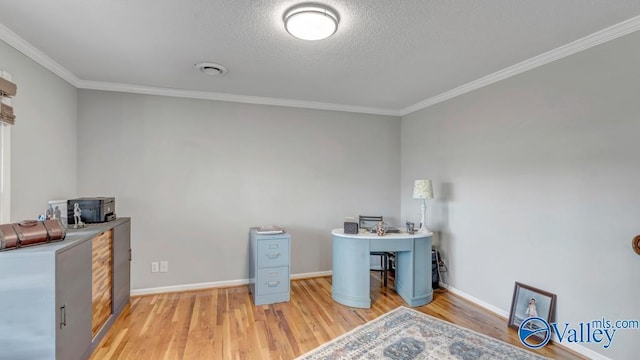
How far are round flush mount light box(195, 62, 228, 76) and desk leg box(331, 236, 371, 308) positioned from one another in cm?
205

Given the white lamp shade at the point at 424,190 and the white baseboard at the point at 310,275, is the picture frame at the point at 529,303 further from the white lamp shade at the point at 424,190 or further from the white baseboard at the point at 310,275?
the white baseboard at the point at 310,275

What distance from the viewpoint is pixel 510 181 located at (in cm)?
279

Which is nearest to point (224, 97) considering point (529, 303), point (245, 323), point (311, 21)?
point (311, 21)

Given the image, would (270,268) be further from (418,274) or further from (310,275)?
(418,274)

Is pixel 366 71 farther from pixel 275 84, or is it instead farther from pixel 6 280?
pixel 6 280

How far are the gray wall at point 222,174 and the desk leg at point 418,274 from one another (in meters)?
1.22

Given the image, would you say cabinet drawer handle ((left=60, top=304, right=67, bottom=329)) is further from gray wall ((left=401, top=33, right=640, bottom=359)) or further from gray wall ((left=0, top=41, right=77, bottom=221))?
gray wall ((left=401, top=33, right=640, bottom=359))

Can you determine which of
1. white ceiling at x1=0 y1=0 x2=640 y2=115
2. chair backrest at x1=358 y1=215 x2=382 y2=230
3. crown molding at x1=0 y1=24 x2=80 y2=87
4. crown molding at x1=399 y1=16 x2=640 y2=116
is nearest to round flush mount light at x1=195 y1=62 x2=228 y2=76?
white ceiling at x1=0 y1=0 x2=640 y2=115

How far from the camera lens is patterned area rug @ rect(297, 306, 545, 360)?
2.19m

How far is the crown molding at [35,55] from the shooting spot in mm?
2084

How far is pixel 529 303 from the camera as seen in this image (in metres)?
2.54

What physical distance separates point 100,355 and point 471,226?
352 centimetres

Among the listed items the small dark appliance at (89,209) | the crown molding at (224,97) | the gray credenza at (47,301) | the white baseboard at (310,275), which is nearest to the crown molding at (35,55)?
the crown molding at (224,97)

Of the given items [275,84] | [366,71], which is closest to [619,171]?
[366,71]
